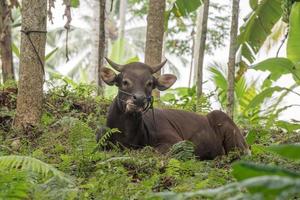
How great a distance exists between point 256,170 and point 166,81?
659 centimetres

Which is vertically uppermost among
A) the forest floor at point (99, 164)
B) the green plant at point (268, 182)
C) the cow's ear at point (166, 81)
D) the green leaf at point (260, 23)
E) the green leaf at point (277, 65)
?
the green leaf at point (260, 23)

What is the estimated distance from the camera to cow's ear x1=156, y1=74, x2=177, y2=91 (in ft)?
28.5

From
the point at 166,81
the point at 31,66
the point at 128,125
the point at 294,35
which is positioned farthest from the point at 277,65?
the point at 31,66

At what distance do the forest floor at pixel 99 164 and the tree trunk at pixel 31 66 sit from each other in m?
0.18

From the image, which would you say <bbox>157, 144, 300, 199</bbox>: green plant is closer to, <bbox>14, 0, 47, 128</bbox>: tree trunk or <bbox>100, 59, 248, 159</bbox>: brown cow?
<bbox>14, 0, 47, 128</bbox>: tree trunk

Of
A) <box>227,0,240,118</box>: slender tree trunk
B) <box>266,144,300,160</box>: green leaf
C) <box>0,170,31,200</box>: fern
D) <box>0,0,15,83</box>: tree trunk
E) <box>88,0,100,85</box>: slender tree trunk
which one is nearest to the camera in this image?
<box>266,144,300,160</box>: green leaf

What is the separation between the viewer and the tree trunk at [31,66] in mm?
7496

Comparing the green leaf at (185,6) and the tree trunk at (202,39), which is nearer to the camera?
the green leaf at (185,6)

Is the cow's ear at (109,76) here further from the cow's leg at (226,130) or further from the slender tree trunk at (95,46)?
the slender tree trunk at (95,46)

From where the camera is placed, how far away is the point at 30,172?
14.4ft

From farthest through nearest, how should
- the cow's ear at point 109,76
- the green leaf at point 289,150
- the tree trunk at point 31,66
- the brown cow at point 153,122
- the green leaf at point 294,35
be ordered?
the green leaf at point 294,35 → the cow's ear at point 109,76 → the brown cow at point 153,122 → the tree trunk at point 31,66 → the green leaf at point 289,150

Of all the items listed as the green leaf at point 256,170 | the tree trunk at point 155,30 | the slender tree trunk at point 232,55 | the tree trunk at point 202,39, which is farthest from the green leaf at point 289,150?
the tree trunk at point 202,39

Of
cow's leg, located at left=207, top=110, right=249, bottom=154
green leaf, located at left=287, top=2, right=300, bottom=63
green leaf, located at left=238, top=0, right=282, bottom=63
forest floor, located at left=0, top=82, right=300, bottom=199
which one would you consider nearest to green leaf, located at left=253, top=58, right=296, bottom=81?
green leaf, located at left=287, top=2, right=300, bottom=63

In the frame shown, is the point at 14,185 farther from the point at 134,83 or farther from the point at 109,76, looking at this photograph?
the point at 109,76
